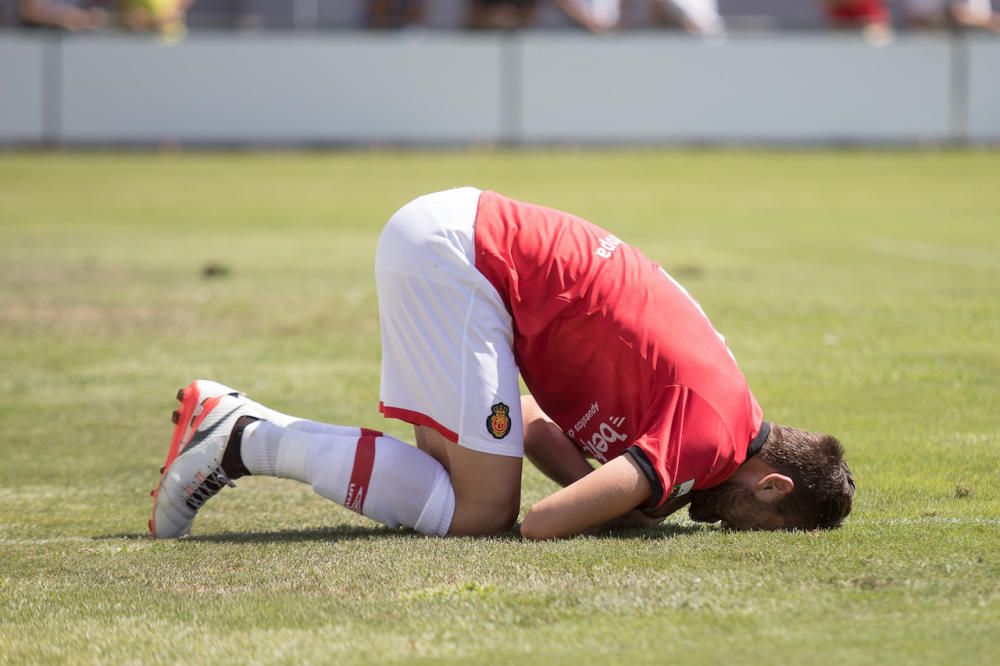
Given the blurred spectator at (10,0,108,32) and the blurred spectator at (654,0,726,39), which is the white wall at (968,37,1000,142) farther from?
the blurred spectator at (10,0,108,32)

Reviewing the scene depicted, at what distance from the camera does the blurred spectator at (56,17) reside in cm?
2873

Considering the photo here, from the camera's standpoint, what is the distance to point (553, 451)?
581 cm

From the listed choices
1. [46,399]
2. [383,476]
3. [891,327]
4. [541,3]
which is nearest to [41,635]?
[383,476]

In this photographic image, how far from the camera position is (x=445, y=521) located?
539cm

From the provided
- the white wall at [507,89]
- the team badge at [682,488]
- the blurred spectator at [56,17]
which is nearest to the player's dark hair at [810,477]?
the team badge at [682,488]

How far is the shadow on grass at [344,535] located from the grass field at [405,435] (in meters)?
0.03

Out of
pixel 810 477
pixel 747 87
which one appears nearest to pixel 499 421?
pixel 810 477

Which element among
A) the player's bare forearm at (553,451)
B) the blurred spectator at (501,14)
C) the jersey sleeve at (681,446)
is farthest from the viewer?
the blurred spectator at (501,14)

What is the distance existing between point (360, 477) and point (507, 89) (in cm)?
2352

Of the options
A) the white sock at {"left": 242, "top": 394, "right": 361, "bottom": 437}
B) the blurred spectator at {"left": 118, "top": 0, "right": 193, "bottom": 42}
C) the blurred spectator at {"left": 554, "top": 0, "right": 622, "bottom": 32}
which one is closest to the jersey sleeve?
the white sock at {"left": 242, "top": 394, "right": 361, "bottom": 437}

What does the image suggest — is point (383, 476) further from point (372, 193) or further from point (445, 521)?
point (372, 193)

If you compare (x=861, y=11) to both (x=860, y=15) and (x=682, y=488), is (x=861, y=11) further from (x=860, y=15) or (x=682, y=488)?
(x=682, y=488)

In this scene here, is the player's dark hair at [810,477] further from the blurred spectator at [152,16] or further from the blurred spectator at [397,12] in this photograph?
the blurred spectator at [397,12]

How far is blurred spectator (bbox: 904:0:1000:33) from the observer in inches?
1150
